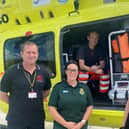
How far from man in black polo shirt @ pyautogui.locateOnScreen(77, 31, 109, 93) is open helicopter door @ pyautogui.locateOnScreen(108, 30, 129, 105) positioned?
167mm

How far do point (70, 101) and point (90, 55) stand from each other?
5.61 feet

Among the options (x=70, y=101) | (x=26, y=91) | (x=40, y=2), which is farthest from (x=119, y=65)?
(x=26, y=91)

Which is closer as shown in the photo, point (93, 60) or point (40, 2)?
point (93, 60)

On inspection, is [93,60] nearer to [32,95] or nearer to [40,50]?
[40,50]

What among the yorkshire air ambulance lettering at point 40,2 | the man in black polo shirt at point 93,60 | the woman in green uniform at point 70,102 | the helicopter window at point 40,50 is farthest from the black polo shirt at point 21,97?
the yorkshire air ambulance lettering at point 40,2

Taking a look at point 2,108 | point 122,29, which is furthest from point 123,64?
point 2,108

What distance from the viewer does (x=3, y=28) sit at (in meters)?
5.92

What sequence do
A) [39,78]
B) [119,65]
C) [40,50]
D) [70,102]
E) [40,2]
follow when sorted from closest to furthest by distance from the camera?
[70,102]
[39,78]
[119,65]
[40,50]
[40,2]

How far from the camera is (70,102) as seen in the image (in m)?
3.63

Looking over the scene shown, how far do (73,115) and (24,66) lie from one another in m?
0.65

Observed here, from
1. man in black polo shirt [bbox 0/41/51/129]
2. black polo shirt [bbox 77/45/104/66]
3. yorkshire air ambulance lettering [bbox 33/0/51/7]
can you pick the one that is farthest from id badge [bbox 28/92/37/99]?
yorkshire air ambulance lettering [bbox 33/0/51/7]

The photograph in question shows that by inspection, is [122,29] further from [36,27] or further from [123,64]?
[36,27]

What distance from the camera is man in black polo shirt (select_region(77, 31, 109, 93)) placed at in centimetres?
514

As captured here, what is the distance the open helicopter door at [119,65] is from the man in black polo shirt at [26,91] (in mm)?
1239
